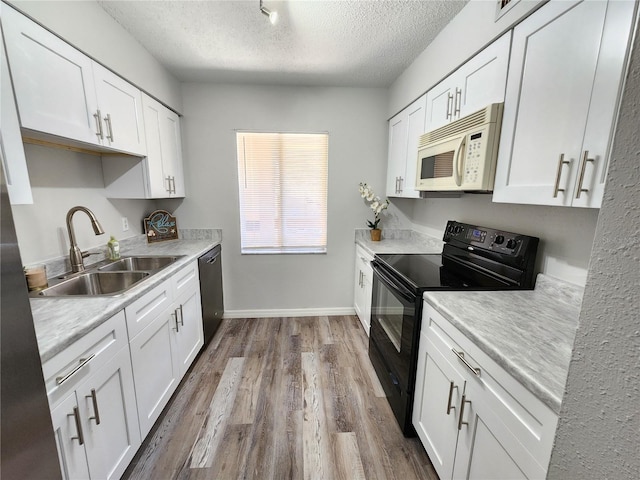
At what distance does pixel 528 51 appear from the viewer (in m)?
1.13

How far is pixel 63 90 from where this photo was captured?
1331 millimetres

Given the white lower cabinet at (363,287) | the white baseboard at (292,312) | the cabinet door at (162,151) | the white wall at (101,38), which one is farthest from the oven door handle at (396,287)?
the white wall at (101,38)

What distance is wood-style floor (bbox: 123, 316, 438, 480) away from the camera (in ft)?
4.63

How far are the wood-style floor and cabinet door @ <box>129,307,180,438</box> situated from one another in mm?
174

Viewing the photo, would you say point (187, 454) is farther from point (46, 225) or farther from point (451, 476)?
point (46, 225)

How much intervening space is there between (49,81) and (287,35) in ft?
4.59

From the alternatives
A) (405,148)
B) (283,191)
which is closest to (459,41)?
(405,148)

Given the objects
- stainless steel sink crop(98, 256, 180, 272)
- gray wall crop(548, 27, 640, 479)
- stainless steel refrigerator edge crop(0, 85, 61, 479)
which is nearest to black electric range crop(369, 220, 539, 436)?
gray wall crop(548, 27, 640, 479)

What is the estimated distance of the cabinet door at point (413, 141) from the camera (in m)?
2.09

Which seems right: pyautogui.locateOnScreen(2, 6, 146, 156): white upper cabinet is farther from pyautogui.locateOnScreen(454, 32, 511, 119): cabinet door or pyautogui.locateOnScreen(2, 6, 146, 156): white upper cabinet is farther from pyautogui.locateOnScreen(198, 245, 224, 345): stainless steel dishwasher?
pyautogui.locateOnScreen(454, 32, 511, 119): cabinet door

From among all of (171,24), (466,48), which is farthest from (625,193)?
(171,24)

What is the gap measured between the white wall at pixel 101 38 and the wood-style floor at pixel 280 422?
225cm

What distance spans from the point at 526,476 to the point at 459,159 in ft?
4.45

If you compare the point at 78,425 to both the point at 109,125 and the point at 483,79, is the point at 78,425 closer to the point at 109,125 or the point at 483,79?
the point at 109,125
